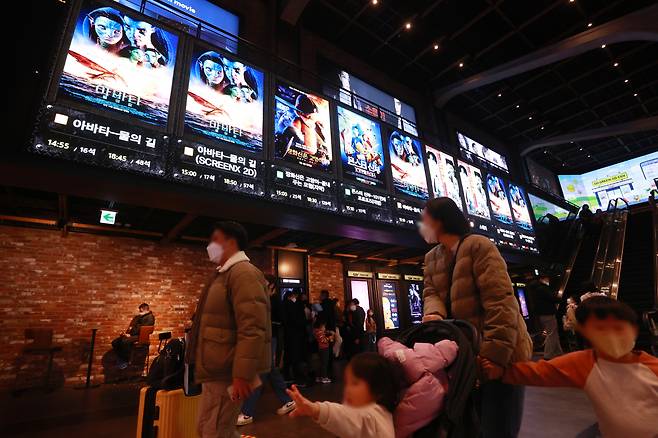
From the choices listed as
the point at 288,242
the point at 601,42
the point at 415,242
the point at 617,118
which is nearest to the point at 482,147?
the point at 601,42

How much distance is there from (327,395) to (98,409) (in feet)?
10.2

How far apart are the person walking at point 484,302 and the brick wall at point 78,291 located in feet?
23.5

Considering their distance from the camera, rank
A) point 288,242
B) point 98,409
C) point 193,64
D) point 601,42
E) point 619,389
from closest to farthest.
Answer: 1. point 619,389
2. point 98,409
3. point 193,64
4. point 288,242
5. point 601,42

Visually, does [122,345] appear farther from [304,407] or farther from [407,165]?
[407,165]

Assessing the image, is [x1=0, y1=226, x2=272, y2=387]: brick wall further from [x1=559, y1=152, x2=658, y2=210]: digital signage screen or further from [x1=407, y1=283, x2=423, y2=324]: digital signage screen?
[x1=559, y1=152, x2=658, y2=210]: digital signage screen

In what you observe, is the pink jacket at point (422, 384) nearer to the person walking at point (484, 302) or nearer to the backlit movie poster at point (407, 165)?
the person walking at point (484, 302)

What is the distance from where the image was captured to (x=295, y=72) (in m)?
9.49

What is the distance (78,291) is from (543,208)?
1973 cm

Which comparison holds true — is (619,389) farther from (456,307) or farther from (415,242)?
(415,242)

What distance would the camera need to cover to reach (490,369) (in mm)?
1427

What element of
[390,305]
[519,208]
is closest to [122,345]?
[390,305]

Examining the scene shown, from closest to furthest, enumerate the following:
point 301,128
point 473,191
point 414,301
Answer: point 301,128 → point 473,191 → point 414,301

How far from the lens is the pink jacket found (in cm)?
133

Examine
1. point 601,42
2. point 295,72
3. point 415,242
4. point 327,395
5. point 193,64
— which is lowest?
point 327,395
